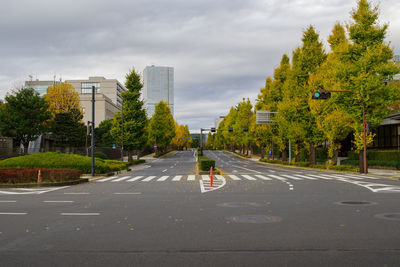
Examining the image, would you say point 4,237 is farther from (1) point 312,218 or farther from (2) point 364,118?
(2) point 364,118

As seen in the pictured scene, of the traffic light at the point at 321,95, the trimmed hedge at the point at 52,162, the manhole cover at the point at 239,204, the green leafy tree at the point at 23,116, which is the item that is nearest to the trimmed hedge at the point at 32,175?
the trimmed hedge at the point at 52,162

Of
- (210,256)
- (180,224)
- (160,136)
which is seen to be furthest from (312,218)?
(160,136)

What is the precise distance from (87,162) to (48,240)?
2027 centimetres

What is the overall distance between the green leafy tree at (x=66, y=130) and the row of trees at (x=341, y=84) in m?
32.2

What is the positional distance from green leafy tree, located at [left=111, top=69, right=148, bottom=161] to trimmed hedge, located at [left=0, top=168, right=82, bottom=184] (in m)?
30.7

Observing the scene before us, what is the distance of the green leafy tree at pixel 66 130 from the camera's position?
177ft

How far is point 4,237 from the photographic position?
6.72m

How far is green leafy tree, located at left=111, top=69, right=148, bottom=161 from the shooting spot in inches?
1999

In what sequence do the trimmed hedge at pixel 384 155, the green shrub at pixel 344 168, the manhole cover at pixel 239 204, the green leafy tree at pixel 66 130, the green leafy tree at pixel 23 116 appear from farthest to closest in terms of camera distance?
the green leafy tree at pixel 66 130 → the green leafy tree at pixel 23 116 → the trimmed hedge at pixel 384 155 → the green shrub at pixel 344 168 → the manhole cover at pixel 239 204

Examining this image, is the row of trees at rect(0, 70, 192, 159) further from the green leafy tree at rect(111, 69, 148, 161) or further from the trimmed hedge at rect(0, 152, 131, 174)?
the trimmed hedge at rect(0, 152, 131, 174)

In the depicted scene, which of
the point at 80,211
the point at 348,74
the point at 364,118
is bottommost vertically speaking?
the point at 80,211

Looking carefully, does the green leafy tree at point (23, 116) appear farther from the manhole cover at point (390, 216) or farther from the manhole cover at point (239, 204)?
the manhole cover at point (390, 216)

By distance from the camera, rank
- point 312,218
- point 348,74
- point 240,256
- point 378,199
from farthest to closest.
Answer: point 348,74, point 378,199, point 312,218, point 240,256

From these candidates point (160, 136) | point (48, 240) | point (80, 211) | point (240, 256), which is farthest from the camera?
point (160, 136)
